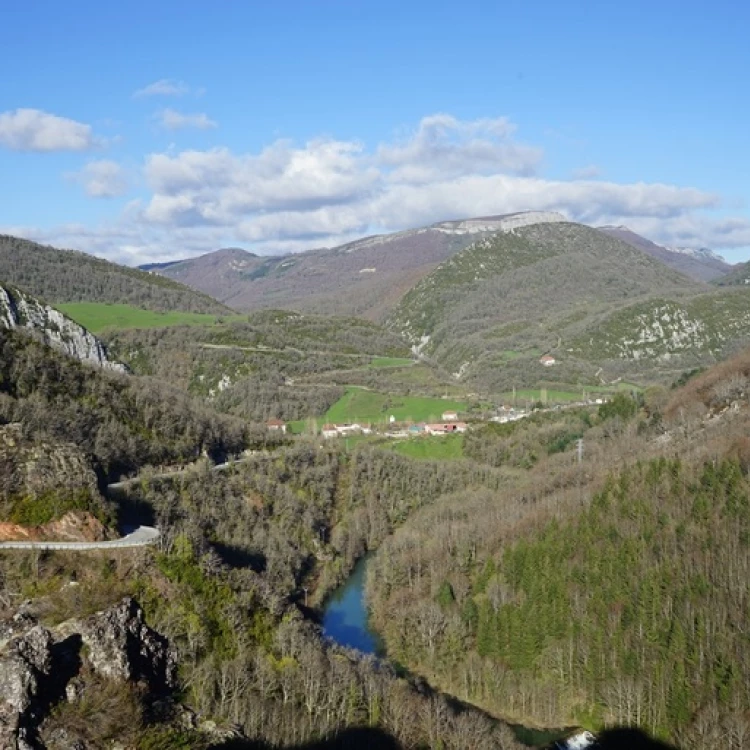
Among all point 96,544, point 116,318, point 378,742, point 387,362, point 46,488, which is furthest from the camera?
point 387,362

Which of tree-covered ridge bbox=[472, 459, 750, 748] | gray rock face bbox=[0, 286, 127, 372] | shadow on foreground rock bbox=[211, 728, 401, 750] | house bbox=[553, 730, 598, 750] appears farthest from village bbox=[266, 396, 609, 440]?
shadow on foreground rock bbox=[211, 728, 401, 750]

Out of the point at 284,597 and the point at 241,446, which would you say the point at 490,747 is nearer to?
the point at 284,597

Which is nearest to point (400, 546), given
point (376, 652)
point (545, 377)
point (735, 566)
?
point (376, 652)

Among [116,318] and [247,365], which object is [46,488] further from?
[116,318]

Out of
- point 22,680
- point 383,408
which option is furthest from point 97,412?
point 383,408

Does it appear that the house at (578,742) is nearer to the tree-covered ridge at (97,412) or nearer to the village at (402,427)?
the tree-covered ridge at (97,412)
